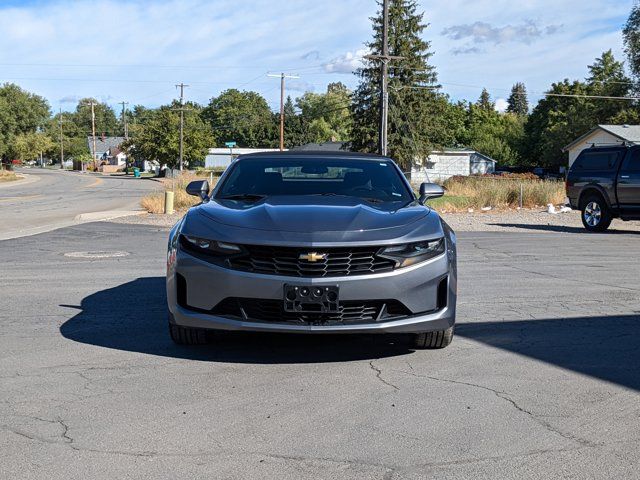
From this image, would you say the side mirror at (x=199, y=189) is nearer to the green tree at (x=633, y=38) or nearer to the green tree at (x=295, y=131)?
the green tree at (x=633, y=38)

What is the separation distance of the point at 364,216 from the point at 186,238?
1.29m

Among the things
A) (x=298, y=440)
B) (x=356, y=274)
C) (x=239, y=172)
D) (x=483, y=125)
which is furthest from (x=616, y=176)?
(x=483, y=125)

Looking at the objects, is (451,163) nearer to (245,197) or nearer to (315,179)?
(315,179)

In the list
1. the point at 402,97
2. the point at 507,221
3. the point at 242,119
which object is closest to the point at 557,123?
the point at 402,97

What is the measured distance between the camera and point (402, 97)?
71062 millimetres

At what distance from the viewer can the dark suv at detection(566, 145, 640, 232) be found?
725 inches

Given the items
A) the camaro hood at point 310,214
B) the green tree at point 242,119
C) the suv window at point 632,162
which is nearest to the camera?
the camaro hood at point 310,214

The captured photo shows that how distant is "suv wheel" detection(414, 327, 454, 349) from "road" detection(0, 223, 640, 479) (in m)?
0.08

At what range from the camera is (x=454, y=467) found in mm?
3834

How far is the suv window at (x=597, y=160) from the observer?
62.0 ft

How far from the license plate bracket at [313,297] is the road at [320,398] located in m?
0.48

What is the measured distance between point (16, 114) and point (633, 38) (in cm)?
8215

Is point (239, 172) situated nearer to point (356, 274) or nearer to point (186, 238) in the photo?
point (186, 238)

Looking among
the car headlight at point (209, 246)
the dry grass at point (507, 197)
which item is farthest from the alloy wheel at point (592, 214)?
the car headlight at point (209, 246)
